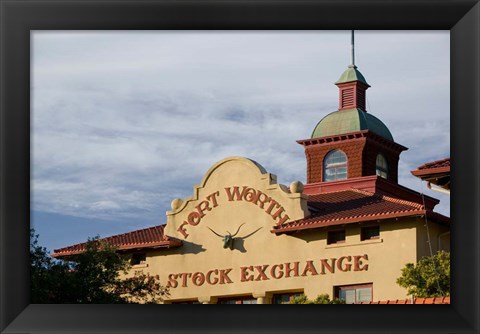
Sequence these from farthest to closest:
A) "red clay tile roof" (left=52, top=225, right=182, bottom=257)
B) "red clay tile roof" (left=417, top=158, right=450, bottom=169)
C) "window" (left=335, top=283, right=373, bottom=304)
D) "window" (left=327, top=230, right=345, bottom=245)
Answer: "red clay tile roof" (left=52, top=225, right=182, bottom=257) → "window" (left=327, top=230, right=345, bottom=245) → "window" (left=335, top=283, right=373, bottom=304) → "red clay tile roof" (left=417, top=158, right=450, bottom=169)

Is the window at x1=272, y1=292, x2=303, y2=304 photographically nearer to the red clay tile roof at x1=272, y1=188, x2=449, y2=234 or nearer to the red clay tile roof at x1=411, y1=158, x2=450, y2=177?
the red clay tile roof at x1=272, y1=188, x2=449, y2=234

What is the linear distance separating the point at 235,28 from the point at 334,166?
40.9m

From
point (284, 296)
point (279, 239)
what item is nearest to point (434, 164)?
point (279, 239)

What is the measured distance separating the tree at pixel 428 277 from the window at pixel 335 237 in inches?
275

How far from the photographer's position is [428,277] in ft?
101

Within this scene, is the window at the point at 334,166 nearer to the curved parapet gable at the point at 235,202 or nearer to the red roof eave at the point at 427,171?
the curved parapet gable at the point at 235,202

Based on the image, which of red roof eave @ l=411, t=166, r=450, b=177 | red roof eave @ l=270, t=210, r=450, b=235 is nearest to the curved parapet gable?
red roof eave @ l=270, t=210, r=450, b=235

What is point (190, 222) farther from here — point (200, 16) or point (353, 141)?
point (200, 16)

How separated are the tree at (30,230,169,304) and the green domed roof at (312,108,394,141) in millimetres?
20162

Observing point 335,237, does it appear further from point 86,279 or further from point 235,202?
point 86,279

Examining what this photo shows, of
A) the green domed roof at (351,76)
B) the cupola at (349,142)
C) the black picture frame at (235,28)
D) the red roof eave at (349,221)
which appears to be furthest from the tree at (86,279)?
the green domed roof at (351,76)

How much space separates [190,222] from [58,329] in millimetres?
35258

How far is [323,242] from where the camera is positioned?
40906 millimetres

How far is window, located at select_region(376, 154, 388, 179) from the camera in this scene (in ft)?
164
